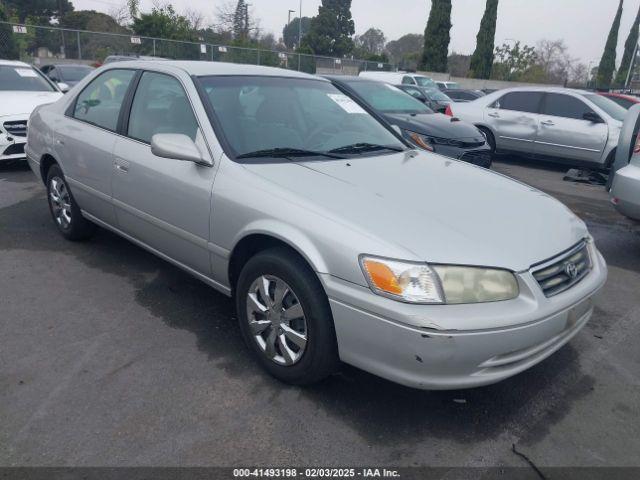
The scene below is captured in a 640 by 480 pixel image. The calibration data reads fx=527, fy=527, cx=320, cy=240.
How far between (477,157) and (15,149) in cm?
648

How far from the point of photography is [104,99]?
423 cm

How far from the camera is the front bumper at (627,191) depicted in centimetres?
466

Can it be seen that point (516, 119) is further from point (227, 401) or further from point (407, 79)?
point (407, 79)

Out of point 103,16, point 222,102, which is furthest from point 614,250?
point 103,16

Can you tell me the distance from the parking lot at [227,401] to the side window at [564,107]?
6.65 meters

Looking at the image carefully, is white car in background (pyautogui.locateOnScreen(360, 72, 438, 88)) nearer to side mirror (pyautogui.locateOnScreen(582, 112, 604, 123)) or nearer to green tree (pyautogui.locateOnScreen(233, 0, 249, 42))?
side mirror (pyautogui.locateOnScreen(582, 112, 604, 123))

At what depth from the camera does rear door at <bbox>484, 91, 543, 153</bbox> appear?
1002cm

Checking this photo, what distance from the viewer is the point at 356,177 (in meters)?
3.03

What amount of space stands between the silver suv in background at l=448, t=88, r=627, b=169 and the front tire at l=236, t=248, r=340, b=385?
8.41m

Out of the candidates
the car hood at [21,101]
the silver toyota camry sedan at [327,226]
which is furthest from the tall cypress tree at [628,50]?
the silver toyota camry sedan at [327,226]

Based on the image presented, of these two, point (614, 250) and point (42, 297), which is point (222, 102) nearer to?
point (42, 297)

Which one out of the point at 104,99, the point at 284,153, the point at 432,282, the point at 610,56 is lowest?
the point at 432,282

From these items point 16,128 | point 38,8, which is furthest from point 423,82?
point 38,8

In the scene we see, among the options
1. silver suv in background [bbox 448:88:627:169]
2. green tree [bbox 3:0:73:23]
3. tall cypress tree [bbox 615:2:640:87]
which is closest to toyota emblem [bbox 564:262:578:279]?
silver suv in background [bbox 448:88:627:169]
